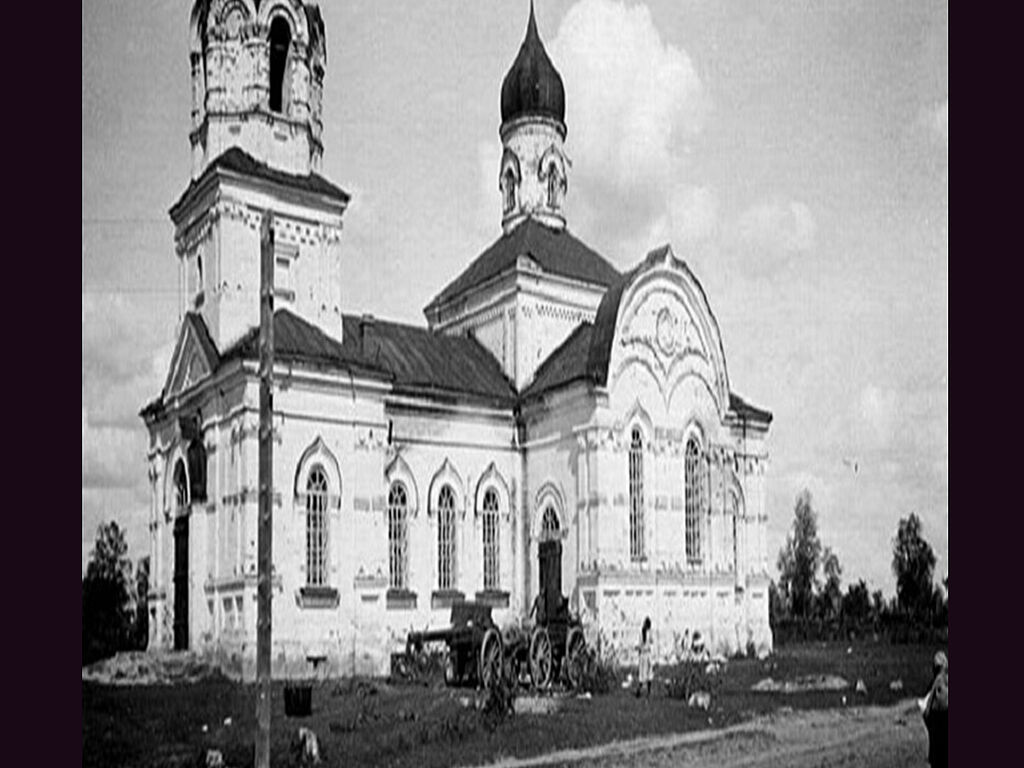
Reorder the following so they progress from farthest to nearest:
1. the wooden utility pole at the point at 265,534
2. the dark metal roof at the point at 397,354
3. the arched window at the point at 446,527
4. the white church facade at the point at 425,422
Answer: the arched window at the point at 446,527
the dark metal roof at the point at 397,354
the white church facade at the point at 425,422
the wooden utility pole at the point at 265,534

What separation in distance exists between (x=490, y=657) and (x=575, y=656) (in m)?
1.22

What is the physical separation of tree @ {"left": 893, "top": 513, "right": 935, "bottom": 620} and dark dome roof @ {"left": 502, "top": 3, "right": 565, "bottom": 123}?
3.68 metres

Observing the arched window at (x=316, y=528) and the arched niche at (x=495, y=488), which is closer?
the arched window at (x=316, y=528)

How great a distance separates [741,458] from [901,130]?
3311 millimetres

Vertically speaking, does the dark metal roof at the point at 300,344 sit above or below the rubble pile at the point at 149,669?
above

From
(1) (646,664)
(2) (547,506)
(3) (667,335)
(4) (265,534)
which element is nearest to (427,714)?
(4) (265,534)

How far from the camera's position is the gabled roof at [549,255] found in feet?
37.4

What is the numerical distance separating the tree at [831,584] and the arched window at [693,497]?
2544 millimetres

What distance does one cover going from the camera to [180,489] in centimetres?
869

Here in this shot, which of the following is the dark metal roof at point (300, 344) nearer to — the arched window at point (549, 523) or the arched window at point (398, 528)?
the arched window at point (398, 528)

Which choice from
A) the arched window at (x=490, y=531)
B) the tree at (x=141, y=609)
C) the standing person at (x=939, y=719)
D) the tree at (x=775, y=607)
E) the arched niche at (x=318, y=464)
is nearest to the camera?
the tree at (x=141, y=609)

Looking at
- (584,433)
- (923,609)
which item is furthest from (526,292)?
(923,609)

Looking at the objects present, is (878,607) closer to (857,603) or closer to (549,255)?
(857,603)

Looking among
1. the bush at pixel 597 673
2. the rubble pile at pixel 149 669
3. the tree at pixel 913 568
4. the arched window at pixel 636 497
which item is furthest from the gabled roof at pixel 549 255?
the rubble pile at pixel 149 669
